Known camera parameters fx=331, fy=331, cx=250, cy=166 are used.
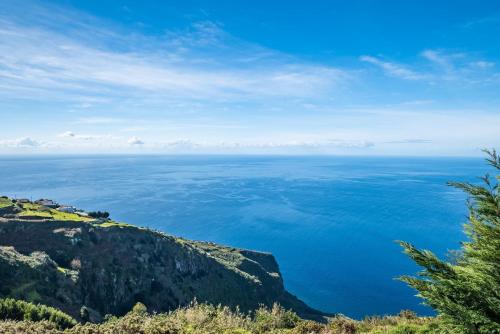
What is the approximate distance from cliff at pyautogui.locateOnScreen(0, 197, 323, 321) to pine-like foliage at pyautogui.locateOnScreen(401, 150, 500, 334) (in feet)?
147

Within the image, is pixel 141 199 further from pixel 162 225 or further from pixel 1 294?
pixel 1 294

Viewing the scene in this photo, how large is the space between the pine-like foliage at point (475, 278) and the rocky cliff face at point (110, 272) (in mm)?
44711

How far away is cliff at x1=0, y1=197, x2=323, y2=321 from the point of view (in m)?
44.8

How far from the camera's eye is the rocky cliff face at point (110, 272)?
44750 mm

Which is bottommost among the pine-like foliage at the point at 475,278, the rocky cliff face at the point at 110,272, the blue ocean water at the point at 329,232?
the blue ocean water at the point at 329,232

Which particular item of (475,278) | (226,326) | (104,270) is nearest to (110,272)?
(104,270)

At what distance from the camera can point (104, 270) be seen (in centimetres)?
5684

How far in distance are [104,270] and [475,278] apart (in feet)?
191

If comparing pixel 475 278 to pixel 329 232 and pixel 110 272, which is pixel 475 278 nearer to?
pixel 110 272

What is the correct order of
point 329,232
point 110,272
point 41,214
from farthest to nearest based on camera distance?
point 329,232, point 41,214, point 110,272

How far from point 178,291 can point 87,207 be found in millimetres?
125864

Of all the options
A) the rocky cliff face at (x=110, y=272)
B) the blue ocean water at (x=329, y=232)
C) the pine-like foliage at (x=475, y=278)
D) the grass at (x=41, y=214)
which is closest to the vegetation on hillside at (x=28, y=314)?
the rocky cliff face at (x=110, y=272)

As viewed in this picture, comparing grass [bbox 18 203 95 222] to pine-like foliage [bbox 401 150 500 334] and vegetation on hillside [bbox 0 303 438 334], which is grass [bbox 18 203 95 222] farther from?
pine-like foliage [bbox 401 150 500 334]

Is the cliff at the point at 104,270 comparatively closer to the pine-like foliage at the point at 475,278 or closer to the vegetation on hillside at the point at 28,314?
the vegetation on hillside at the point at 28,314
